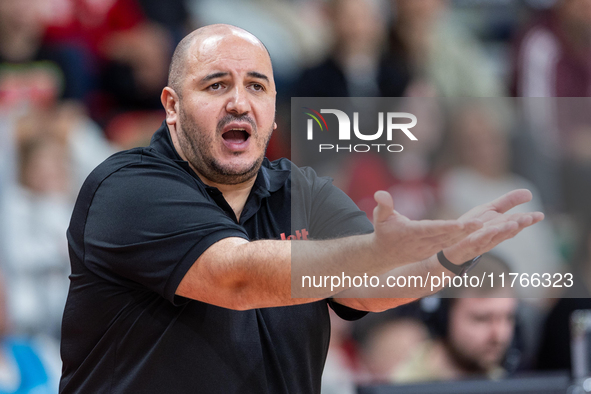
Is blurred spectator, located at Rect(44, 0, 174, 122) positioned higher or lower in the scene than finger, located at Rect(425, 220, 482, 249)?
higher

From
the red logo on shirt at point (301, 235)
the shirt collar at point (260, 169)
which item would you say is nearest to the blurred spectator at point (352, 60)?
the shirt collar at point (260, 169)

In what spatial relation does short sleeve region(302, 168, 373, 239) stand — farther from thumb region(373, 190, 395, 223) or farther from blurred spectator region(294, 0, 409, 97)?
blurred spectator region(294, 0, 409, 97)

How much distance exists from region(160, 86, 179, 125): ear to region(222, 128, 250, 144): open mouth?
185mm

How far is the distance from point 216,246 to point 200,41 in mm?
707

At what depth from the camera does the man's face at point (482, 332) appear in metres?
3.01

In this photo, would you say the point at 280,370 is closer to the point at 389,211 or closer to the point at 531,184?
the point at 389,211

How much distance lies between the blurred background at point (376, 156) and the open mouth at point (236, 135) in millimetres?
326

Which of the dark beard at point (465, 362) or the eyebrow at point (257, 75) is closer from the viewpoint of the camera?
the eyebrow at point (257, 75)

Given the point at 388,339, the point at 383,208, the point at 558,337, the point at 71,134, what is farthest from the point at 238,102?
the point at 71,134

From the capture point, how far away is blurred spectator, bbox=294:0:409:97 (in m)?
4.45

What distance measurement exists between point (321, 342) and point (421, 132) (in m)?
0.73

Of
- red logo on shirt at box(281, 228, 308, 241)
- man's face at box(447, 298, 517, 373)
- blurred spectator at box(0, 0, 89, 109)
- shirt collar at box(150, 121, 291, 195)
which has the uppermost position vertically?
blurred spectator at box(0, 0, 89, 109)

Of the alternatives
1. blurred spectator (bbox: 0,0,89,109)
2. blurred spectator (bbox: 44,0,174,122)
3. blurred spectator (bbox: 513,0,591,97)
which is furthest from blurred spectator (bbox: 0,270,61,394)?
blurred spectator (bbox: 513,0,591,97)

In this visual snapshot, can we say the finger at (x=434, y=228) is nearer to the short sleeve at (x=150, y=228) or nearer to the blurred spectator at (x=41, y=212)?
the short sleeve at (x=150, y=228)
